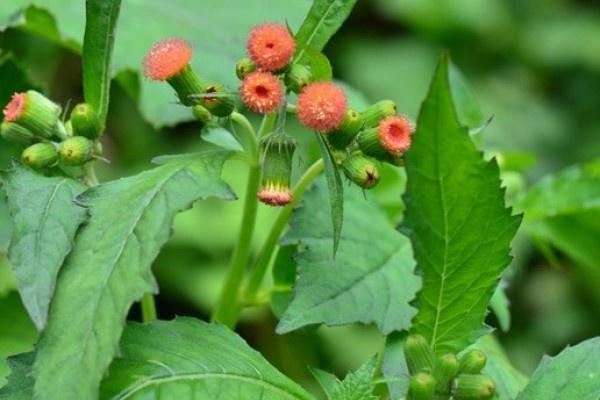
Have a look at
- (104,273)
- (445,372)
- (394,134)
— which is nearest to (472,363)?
(445,372)

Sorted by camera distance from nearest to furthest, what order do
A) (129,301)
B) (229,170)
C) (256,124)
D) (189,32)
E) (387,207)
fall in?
1. (129,301)
2. (387,207)
3. (189,32)
4. (256,124)
5. (229,170)

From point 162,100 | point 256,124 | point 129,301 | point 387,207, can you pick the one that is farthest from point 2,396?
point 256,124

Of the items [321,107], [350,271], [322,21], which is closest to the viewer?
[321,107]

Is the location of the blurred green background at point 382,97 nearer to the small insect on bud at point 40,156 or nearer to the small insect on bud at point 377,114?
the small insect on bud at point 40,156

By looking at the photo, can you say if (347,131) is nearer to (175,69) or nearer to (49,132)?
(175,69)

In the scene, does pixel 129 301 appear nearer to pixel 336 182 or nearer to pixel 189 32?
pixel 336 182
